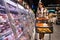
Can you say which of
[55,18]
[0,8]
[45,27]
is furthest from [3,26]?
[55,18]

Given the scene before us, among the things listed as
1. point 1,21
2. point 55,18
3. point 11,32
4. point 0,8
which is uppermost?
point 0,8

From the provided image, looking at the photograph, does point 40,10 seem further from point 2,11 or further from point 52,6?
point 52,6

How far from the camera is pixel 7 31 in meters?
1.49

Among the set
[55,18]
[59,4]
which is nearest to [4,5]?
[55,18]

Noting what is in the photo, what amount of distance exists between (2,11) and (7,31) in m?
0.21

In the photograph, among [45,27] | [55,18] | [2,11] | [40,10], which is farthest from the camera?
[55,18]

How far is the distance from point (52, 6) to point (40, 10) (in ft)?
38.9

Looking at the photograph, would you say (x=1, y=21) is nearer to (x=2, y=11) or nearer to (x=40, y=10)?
(x=2, y=11)

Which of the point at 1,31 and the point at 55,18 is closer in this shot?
the point at 1,31

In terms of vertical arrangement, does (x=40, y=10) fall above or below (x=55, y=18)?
above

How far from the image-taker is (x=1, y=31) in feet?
4.38

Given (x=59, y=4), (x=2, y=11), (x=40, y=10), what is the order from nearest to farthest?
(x=2, y=11) → (x=40, y=10) → (x=59, y=4)

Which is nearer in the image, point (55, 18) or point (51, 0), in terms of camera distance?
point (55, 18)

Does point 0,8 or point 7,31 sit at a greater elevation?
point 0,8
